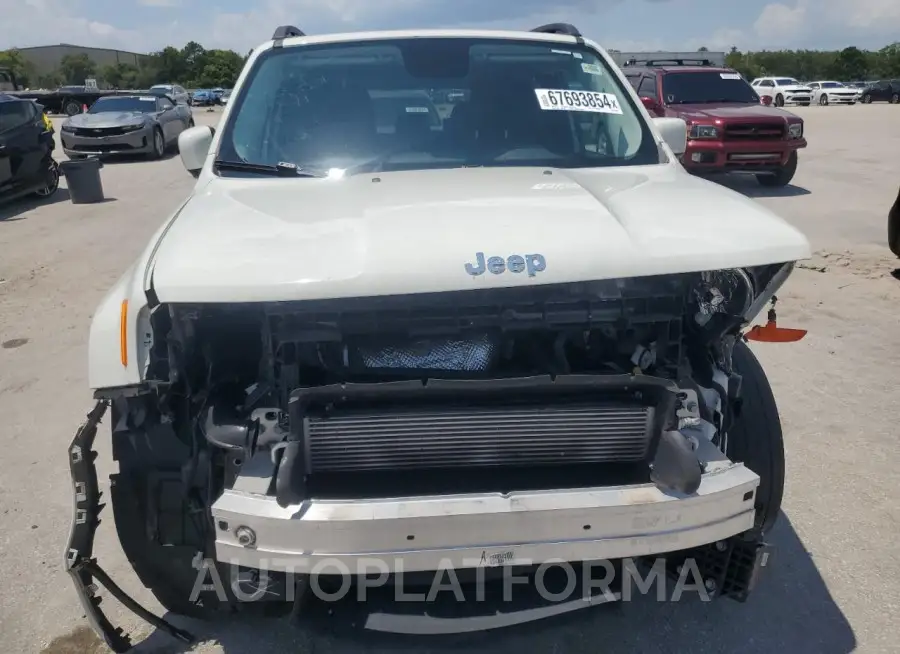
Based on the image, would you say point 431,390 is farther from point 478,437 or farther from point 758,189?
point 758,189

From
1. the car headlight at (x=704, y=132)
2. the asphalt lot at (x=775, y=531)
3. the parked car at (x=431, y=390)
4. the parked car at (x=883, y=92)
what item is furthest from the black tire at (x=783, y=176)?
the parked car at (x=883, y=92)

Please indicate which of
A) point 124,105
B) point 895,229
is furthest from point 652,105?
point 124,105

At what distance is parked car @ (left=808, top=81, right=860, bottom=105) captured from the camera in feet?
128

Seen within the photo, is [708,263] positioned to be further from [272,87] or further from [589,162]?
[272,87]

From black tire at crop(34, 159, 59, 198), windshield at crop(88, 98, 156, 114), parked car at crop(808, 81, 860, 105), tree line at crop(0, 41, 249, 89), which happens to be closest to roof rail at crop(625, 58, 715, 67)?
windshield at crop(88, 98, 156, 114)

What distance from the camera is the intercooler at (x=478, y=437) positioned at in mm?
2141

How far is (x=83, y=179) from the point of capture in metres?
11.2

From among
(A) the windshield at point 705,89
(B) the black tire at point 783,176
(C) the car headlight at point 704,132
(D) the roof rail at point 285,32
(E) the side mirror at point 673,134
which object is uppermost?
(D) the roof rail at point 285,32

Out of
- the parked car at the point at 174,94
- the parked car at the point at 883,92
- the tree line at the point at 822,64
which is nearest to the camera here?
the parked car at the point at 174,94

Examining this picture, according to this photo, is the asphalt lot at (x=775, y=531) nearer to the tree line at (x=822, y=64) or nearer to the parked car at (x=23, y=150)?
the parked car at (x=23, y=150)

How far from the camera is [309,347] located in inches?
89.9

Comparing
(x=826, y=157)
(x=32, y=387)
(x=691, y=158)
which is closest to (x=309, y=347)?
(x=32, y=387)

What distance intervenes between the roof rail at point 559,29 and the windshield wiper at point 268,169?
5.44ft

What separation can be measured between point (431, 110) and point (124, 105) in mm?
16106
